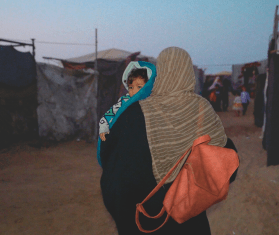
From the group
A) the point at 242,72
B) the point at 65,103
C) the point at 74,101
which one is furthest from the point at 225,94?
the point at 65,103

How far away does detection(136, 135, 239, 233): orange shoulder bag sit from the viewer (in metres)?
1.14

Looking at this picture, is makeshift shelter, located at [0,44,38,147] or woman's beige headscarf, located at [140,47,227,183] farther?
makeshift shelter, located at [0,44,38,147]

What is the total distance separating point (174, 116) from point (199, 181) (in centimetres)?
35

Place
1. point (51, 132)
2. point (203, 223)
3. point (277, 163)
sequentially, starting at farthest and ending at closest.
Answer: point (51, 132) → point (277, 163) → point (203, 223)

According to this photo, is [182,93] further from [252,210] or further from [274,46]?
[274,46]

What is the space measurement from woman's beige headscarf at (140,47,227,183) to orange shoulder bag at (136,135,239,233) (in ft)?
0.20

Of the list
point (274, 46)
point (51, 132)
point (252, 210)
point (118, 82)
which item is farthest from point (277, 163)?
point (51, 132)

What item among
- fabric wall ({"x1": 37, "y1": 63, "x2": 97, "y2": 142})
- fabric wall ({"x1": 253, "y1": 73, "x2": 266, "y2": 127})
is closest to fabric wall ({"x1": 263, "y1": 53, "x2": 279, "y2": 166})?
fabric wall ({"x1": 37, "y1": 63, "x2": 97, "y2": 142})

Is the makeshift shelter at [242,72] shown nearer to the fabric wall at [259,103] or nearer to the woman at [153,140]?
the fabric wall at [259,103]

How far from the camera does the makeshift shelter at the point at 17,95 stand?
6.42 meters

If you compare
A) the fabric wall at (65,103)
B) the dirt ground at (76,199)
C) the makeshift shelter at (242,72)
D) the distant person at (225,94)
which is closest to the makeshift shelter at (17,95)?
the fabric wall at (65,103)

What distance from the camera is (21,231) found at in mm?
3004

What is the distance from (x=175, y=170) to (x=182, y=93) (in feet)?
1.39

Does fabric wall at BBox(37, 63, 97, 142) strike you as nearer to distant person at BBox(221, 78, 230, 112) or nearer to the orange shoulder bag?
the orange shoulder bag
